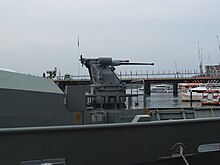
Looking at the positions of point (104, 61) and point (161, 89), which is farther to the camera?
point (161, 89)

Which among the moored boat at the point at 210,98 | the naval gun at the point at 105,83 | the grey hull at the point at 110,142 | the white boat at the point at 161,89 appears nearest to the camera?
the grey hull at the point at 110,142

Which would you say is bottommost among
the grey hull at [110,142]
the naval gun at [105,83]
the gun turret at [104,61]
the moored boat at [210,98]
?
the moored boat at [210,98]

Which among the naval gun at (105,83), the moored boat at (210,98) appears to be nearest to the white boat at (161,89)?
the moored boat at (210,98)

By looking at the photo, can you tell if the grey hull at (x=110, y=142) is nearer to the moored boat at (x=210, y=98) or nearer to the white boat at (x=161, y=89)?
the moored boat at (x=210, y=98)

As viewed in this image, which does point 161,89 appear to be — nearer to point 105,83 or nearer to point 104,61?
point 104,61

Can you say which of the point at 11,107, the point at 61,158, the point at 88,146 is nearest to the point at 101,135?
the point at 88,146

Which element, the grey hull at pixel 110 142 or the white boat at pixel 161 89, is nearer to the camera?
the grey hull at pixel 110 142

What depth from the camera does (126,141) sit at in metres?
4.54

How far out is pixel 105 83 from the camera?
1102 centimetres

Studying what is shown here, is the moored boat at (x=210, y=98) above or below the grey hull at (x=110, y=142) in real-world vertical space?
below

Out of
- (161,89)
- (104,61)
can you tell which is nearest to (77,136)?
(104,61)

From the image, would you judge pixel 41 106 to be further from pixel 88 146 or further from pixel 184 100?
pixel 184 100

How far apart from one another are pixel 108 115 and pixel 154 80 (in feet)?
206

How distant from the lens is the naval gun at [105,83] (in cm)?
939
